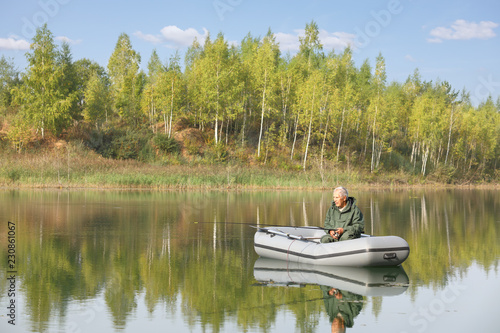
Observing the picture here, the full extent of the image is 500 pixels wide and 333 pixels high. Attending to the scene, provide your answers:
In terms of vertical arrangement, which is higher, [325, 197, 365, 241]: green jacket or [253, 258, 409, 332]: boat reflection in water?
[325, 197, 365, 241]: green jacket

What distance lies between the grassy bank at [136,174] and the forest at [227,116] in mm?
1191

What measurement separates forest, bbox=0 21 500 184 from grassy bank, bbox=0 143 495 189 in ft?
3.91

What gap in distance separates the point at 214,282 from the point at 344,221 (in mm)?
3401

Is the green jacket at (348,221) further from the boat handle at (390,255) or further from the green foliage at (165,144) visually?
the green foliage at (165,144)

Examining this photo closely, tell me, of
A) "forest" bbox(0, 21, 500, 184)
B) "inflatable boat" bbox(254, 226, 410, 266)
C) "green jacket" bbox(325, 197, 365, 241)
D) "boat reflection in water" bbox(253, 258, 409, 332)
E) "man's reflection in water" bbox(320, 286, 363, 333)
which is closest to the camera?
"man's reflection in water" bbox(320, 286, 363, 333)

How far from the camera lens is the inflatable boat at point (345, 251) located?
11.3 m

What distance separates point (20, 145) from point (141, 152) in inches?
383

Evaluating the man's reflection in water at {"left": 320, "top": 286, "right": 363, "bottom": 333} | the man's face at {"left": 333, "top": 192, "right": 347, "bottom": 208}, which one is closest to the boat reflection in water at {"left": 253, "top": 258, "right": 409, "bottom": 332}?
the man's reflection in water at {"left": 320, "top": 286, "right": 363, "bottom": 333}

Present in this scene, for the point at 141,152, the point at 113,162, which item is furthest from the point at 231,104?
the point at 113,162

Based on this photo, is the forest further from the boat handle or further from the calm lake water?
the boat handle

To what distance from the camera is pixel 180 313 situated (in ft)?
27.6

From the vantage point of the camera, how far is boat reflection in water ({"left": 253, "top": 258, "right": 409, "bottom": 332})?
344 inches

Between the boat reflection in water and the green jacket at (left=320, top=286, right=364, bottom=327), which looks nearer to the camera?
the green jacket at (left=320, top=286, right=364, bottom=327)

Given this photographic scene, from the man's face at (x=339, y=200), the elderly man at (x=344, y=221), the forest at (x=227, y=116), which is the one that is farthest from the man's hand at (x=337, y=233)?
the forest at (x=227, y=116)
